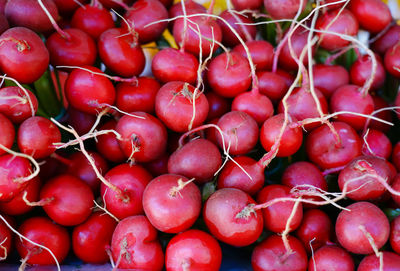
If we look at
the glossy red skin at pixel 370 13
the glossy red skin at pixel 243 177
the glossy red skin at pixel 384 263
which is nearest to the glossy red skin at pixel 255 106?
the glossy red skin at pixel 243 177

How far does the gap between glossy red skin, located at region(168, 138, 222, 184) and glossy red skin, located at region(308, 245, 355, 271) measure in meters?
0.27

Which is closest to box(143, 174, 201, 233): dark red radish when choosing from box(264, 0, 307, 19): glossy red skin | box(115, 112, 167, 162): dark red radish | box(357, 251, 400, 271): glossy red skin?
box(115, 112, 167, 162): dark red radish

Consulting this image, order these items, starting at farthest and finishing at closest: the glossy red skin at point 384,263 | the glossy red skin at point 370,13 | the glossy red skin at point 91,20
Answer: the glossy red skin at point 370,13 < the glossy red skin at point 91,20 < the glossy red skin at point 384,263

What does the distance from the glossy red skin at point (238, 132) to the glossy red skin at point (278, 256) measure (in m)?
0.20

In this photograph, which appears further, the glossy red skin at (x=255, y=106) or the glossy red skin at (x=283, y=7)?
the glossy red skin at (x=283, y=7)

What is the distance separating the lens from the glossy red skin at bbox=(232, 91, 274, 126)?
903 millimetres

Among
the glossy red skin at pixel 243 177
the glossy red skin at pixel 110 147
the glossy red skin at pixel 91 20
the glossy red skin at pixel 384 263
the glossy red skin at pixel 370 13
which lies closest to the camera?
the glossy red skin at pixel 384 263

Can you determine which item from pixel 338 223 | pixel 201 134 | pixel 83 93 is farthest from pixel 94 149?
pixel 338 223

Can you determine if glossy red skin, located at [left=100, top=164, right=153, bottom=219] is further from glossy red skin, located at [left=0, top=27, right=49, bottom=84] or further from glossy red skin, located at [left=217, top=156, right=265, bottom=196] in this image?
glossy red skin, located at [left=0, top=27, right=49, bottom=84]

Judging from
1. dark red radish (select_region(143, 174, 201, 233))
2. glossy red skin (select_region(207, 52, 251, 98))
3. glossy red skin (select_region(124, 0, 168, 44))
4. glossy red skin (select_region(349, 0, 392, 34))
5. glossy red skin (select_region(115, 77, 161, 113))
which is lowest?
dark red radish (select_region(143, 174, 201, 233))

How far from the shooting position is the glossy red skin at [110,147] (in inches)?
36.3

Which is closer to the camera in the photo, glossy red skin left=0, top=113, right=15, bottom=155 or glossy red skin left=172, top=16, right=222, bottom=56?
glossy red skin left=0, top=113, right=15, bottom=155

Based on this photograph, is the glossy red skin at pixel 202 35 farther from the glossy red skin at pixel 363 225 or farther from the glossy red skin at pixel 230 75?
the glossy red skin at pixel 363 225

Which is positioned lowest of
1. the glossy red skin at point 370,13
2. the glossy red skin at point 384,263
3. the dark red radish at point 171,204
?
the glossy red skin at point 384,263
